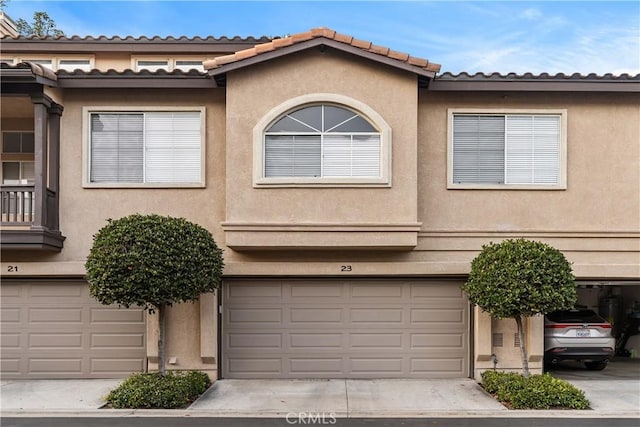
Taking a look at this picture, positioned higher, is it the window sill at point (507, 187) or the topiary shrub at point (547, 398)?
the window sill at point (507, 187)

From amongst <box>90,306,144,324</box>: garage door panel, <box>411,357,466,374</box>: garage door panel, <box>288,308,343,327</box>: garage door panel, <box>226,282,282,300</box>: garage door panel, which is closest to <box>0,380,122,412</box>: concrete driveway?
<box>90,306,144,324</box>: garage door panel

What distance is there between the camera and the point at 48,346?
11062mm

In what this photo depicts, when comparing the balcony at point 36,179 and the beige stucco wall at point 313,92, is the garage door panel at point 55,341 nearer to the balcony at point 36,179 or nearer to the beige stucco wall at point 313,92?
the balcony at point 36,179

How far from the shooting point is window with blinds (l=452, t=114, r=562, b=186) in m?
11.0

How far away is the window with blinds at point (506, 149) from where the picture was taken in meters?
11.0

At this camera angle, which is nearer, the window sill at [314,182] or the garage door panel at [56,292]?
the window sill at [314,182]

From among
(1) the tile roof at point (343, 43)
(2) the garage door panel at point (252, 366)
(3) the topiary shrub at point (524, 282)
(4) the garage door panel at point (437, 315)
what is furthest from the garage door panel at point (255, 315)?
(1) the tile roof at point (343, 43)

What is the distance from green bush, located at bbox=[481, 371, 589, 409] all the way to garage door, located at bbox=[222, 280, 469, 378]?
1.60 m

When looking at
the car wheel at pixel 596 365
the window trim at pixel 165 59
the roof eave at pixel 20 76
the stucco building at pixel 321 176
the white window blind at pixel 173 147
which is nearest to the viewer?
the roof eave at pixel 20 76

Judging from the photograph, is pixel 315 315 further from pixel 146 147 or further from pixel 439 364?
pixel 146 147

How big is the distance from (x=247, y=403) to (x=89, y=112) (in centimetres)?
626

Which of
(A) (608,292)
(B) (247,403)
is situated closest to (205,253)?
(B) (247,403)

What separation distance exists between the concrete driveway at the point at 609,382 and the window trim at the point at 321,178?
5200mm

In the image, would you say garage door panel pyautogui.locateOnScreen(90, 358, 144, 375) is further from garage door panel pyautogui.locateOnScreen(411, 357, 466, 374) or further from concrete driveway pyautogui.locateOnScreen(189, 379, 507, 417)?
garage door panel pyautogui.locateOnScreen(411, 357, 466, 374)
